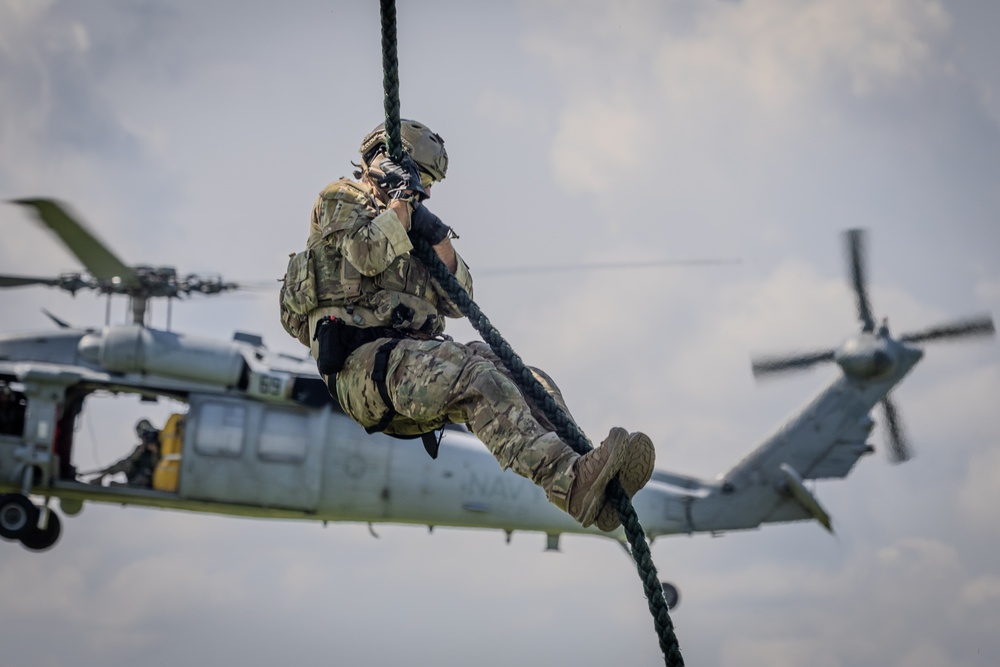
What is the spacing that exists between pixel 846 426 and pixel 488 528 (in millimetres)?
7778

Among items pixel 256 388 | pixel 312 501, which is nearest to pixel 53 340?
pixel 256 388

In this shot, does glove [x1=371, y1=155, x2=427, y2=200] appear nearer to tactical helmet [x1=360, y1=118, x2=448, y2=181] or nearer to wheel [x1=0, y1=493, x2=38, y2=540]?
tactical helmet [x1=360, y1=118, x2=448, y2=181]

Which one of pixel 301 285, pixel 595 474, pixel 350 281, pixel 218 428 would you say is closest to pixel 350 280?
pixel 350 281

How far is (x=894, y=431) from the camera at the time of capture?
2473cm

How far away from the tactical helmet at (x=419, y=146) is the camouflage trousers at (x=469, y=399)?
991 mm

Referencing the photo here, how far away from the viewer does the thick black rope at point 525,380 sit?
5.47 meters

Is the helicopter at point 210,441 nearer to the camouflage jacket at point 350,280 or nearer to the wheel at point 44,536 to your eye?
the wheel at point 44,536

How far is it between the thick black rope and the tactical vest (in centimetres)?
30

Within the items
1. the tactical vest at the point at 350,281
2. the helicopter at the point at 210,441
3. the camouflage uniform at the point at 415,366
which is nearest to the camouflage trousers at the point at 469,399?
the camouflage uniform at the point at 415,366

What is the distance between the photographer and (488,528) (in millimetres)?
20266

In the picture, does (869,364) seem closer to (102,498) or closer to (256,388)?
Answer: (256,388)

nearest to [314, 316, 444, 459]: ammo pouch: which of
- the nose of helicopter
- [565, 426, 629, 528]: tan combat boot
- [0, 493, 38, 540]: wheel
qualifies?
[565, 426, 629, 528]: tan combat boot

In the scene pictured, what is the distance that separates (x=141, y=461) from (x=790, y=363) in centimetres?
1182

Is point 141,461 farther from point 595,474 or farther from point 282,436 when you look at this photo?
point 595,474
